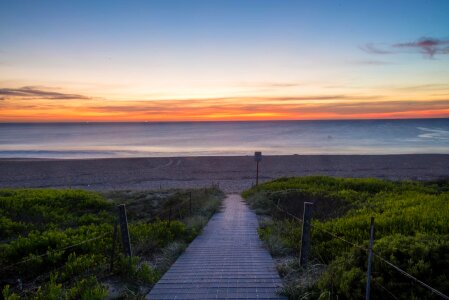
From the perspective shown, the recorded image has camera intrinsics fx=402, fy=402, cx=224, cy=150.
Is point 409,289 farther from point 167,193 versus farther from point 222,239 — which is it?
point 167,193

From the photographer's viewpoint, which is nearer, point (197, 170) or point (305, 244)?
point (305, 244)

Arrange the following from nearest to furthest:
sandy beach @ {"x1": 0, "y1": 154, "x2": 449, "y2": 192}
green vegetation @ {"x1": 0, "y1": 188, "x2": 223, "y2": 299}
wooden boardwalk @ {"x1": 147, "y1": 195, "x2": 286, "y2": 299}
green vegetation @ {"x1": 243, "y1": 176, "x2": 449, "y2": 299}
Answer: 1. green vegetation @ {"x1": 243, "y1": 176, "x2": 449, "y2": 299}
2. wooden boardwalk @ {"x1": 147, "y1": 195, "x2": 286, "y2": 299}
3. green vegetation @ {"x1": 0, "y1": 188, "x2": 223, "y2": 299}
4. sandy beach @ {"x1": 0, "y1": 154, "x2": 449, "y2": 192}

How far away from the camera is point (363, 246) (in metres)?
7.86

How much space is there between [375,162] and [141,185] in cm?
3142

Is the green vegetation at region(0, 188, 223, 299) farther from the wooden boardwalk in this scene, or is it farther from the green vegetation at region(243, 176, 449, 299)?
the green vegetation at region(243, 176, 449, 299)

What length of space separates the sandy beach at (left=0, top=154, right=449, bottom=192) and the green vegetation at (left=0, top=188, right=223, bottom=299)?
17612 mm

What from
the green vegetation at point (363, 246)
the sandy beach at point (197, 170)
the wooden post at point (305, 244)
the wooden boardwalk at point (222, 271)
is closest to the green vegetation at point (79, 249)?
the wooden boardwalk at point (222, 271)

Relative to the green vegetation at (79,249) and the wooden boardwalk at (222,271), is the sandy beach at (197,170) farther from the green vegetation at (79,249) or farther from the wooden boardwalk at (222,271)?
the wooden boardwalk at (222,271)

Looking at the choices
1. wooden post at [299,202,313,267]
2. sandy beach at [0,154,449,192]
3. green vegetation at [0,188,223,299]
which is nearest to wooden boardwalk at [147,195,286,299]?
green vegetation at [0,188,223,299]

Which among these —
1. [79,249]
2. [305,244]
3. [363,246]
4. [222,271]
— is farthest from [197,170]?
[363,246]

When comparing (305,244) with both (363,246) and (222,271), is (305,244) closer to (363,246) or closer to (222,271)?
(363,246)

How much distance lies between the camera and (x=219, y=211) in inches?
656

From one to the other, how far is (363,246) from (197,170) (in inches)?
1603

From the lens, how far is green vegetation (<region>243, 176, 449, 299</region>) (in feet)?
20.0
